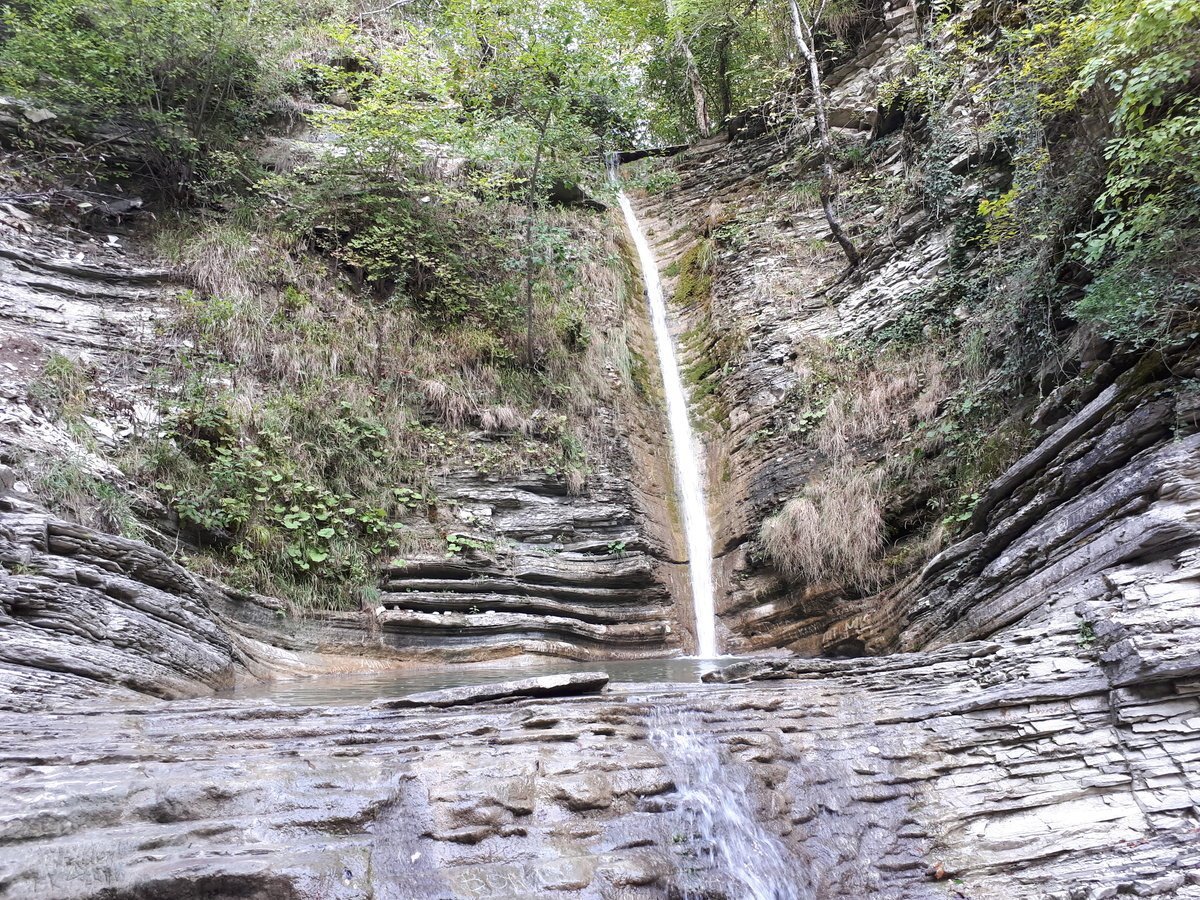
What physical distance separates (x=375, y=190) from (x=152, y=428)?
6.20 meters

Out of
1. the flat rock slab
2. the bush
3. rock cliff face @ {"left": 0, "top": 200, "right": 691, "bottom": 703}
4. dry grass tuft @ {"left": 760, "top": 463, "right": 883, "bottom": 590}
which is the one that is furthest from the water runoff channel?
the bush

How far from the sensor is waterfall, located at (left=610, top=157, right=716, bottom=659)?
9586mm

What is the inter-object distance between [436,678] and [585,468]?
13.6 feet

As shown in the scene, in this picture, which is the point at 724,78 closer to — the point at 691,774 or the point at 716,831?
the point at 691,774

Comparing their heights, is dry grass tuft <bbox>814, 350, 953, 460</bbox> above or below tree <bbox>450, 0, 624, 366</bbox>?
below

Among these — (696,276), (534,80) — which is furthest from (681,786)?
(696,276)

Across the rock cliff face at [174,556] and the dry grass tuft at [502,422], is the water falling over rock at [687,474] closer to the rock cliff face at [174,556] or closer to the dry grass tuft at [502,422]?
the rock cliff face at [174,556]

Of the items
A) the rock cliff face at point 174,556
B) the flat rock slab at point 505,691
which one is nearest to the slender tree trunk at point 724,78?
the rock cliff face at point 174,556

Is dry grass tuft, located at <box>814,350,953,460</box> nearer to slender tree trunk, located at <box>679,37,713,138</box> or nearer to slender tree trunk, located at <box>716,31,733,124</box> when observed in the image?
slender tree trunk, located at <box>679,37,713,138</box>

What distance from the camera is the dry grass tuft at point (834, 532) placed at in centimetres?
800

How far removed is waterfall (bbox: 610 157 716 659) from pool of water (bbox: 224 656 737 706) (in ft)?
3.57

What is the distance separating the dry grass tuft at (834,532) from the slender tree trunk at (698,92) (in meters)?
13.4

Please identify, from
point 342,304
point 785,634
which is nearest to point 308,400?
point 342,304

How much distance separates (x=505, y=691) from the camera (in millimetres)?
4773
